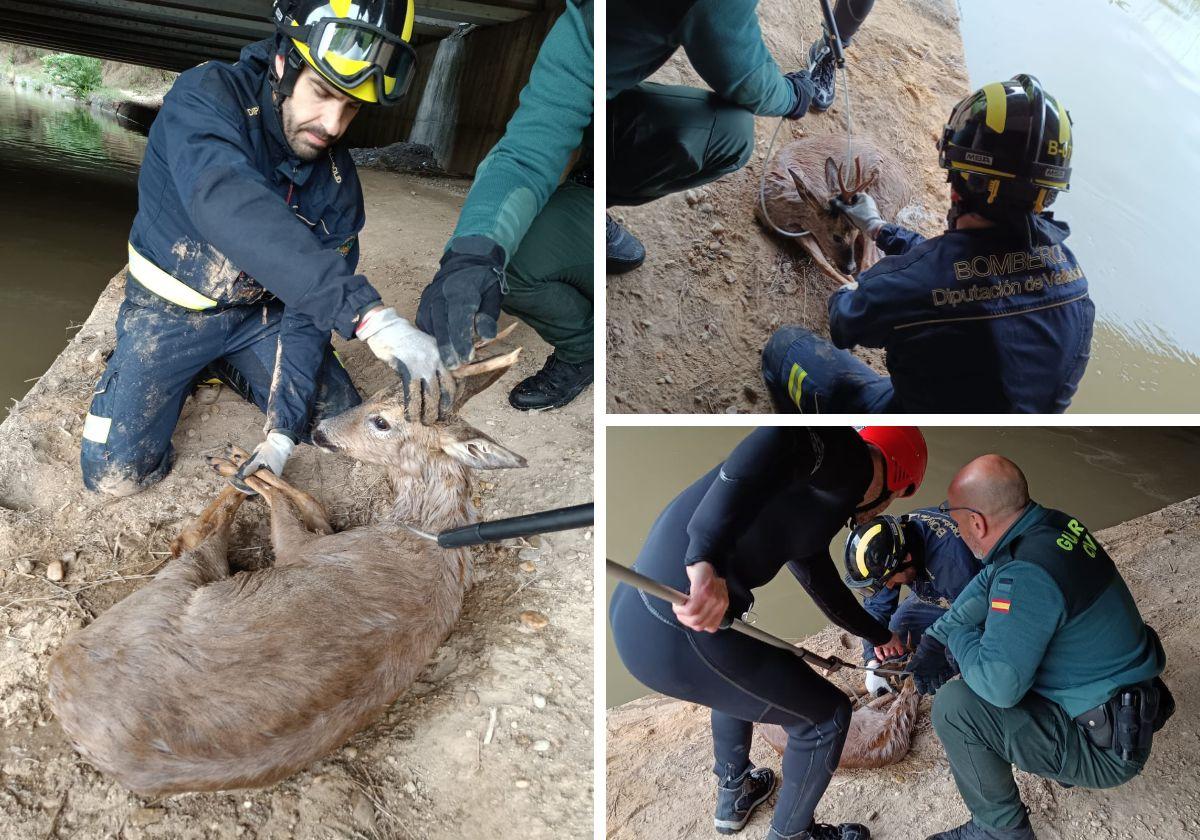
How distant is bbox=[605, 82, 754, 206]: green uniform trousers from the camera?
4.64 ft

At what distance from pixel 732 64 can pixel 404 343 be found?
158 centimetres

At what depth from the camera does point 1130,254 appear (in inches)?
56.1

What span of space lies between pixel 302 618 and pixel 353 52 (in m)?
1.84

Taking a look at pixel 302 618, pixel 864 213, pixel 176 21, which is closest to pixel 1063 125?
pixel 864 213

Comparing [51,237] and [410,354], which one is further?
Answer: [51,237]

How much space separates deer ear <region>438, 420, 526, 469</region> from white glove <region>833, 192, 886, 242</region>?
187cm

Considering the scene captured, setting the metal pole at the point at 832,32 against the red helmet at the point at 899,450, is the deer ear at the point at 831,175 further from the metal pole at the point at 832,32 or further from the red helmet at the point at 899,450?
the red helmet at the point at 899,450

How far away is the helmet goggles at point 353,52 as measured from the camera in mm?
2781

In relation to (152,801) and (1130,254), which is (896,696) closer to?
(1130,254)

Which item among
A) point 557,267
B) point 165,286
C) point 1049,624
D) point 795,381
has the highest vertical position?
point 795,381

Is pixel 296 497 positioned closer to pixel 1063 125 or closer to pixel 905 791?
pixel 905 791

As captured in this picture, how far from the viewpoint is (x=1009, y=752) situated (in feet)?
7.86

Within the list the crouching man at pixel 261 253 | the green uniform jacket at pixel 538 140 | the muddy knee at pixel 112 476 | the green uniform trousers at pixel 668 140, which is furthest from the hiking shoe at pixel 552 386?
the green uniform trousers at pixel 668 140

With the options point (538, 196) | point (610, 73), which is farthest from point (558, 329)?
point (610, 73)
